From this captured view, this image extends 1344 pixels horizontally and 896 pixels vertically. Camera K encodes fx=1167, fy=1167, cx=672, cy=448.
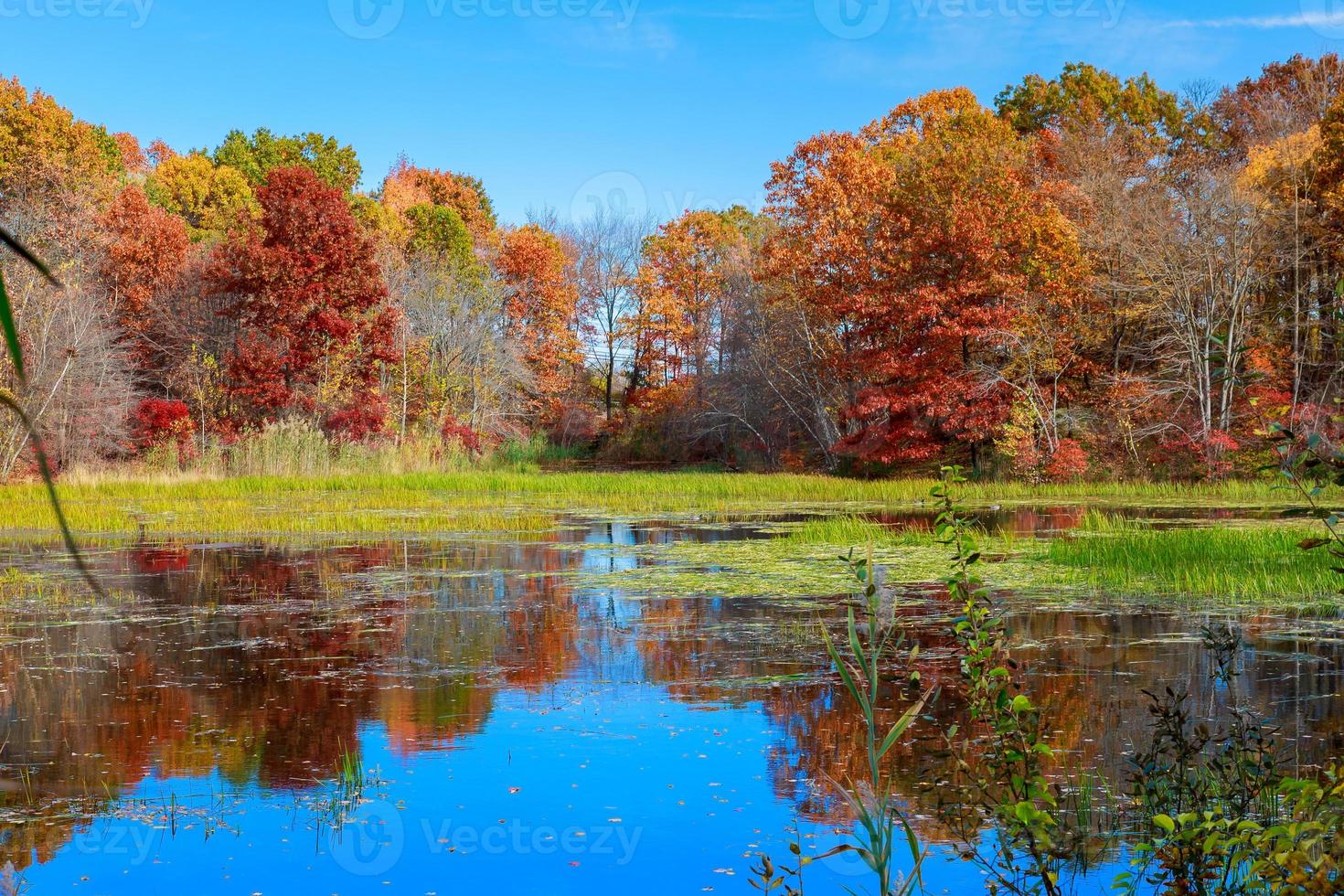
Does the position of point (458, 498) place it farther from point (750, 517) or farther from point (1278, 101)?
point (1278, 101)

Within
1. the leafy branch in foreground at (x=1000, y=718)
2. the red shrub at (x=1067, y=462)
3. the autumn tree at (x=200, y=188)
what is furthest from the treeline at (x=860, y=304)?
the leafy branch in foreground at (x=1000, y=718)

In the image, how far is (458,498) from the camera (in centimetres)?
2117

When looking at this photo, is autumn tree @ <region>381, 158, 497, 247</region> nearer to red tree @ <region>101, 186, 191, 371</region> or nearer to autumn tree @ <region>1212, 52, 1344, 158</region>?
red tree @ <region>101, 186, 191, 371</region>

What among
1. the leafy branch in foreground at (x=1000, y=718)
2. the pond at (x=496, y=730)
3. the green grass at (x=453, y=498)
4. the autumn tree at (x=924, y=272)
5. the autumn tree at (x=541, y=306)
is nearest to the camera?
the leafy branch in foreground at (x=1000, y=718)

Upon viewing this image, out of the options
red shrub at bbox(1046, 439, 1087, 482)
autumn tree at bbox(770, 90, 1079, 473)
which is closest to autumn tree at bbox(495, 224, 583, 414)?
autumn tree at bbox(770, 90, 1079, 473)

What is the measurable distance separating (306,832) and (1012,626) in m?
5.21

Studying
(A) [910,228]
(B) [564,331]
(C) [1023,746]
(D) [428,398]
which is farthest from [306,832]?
(B) [564,331]

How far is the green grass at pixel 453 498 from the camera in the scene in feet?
53.2

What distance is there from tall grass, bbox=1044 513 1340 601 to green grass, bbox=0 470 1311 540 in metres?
4.91

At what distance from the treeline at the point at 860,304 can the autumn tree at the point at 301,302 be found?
0.07 m

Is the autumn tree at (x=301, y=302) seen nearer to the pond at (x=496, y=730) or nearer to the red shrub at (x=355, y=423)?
the red shrub at (x=355, y=423)

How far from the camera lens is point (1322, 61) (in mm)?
33219

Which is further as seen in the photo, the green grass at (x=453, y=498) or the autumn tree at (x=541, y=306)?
the autumn tree at (x=541, y=306)

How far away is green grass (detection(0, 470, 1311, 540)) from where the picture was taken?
16.2 meters
